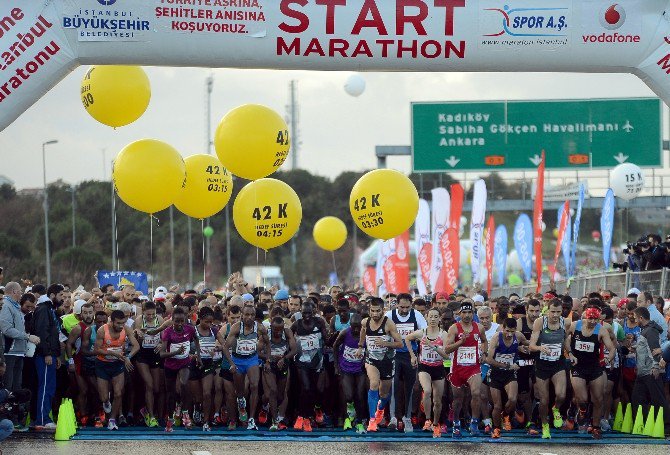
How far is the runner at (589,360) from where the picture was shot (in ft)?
50.6

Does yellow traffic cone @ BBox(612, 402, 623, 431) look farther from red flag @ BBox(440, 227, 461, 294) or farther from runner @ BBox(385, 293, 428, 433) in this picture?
red flag @ BBox(440, 227, 461, 294)

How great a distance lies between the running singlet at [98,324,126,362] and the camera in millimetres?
15828

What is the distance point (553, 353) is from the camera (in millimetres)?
15508

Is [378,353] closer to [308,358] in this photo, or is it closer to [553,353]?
[308,358]

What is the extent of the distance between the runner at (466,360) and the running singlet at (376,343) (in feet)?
2.67

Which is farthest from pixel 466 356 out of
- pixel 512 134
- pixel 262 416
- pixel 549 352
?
pixel 512 134

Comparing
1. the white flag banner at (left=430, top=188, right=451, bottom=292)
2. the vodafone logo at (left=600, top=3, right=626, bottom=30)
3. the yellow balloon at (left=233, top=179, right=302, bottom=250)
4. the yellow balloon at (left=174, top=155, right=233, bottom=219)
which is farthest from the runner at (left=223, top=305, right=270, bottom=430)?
the white flag banner at (left=430, top=188, right=451, bottom=292)

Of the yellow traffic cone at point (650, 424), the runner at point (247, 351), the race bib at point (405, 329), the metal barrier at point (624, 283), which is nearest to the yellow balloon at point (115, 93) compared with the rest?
the runner at point (247, 351)

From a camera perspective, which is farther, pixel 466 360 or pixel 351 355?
pixel 351 355

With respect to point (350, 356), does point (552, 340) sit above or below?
above

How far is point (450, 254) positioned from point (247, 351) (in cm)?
1317

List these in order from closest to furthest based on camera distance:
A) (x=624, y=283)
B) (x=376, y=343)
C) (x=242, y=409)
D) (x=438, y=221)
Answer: (x=376, y=343)
(x=242, y=409)
(x=624, y=283)
(x=438, y=221)

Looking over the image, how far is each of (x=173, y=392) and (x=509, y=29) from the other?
23.0 ft

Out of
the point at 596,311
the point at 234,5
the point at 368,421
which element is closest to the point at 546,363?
the point at 596,311
